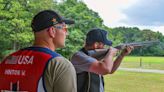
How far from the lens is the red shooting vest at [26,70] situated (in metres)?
0.93

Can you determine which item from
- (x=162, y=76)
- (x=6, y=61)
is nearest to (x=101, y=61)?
(x=6, y=61)

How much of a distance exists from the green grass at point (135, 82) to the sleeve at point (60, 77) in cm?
428

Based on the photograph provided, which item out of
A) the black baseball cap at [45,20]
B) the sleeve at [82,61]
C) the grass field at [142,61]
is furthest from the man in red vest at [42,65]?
the grass field at [142,61]

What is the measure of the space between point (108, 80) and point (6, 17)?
2.83 meters

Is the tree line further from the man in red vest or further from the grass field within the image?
the man in red vest

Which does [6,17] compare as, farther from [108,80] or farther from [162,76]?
[162,76]

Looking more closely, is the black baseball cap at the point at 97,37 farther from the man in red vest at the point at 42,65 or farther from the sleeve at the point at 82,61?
the man in red vest at the point at 42,65

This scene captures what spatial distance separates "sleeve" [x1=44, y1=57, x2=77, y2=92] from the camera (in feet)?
2.97

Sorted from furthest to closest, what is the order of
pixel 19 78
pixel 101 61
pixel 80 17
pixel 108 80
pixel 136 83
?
pixel 80 17 → pixel 108 80 → pixel 136 83 → pixel 101 61 → pixel 19 78

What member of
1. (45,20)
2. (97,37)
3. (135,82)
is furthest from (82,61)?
(135,82)

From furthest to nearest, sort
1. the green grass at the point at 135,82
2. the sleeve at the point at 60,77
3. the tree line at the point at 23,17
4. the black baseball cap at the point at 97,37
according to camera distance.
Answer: the tree line at the point at 23,17 → the green grass at the point at 135,82 → the black baseball cap at the point at 97,37 → the sleeve at the point at 60,77

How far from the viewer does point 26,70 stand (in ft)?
3.15

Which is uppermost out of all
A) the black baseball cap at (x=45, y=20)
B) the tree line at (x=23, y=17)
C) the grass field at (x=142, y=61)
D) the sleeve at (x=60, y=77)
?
the tree line at (x=23, y=17)

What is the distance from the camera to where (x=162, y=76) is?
6.32 metres
